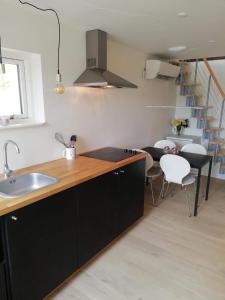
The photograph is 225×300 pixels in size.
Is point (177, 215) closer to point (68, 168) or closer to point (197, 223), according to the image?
point (197, 223)

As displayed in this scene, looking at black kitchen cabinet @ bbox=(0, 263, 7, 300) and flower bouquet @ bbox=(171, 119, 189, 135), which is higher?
flower bouquet @ bbox=(171, 119, 189, 135)

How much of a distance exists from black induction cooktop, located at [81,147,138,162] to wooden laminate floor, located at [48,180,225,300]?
2.91 ft

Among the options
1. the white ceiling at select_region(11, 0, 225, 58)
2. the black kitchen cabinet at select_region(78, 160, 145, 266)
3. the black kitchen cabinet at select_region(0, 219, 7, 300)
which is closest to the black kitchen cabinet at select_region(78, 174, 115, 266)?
the black kitchen cabinet at select_region(78, 160, 145, 266)

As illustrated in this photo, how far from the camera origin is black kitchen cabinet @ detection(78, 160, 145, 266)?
1.87 m

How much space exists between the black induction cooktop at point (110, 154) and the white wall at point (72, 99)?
0.44 feet

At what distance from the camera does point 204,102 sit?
4523 millimetres

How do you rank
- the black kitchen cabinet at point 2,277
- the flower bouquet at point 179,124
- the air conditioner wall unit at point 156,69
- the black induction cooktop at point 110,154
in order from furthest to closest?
the flower bouquet at point 179,124, the air conditioner wall unit at point 156,69, the black induction cooktop at point 110,154, the black kitchen cabinet at point 2,277

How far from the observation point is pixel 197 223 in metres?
2.78

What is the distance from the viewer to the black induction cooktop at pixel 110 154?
7.82 feet

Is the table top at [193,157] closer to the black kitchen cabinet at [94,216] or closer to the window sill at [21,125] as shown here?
the black kitchen cabinet at [94,216]

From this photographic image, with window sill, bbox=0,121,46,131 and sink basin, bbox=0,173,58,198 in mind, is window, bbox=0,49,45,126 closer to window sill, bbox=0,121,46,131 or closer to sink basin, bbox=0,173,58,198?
window sill, bbox=0,121,46,131

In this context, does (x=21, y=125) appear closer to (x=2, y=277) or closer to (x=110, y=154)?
(x=110, y=154)

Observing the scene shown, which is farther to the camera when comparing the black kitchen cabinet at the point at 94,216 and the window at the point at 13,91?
the window at the point at 13,91

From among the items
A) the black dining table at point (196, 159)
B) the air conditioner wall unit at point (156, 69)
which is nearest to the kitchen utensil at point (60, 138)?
the black dining table at point (196, 159)
